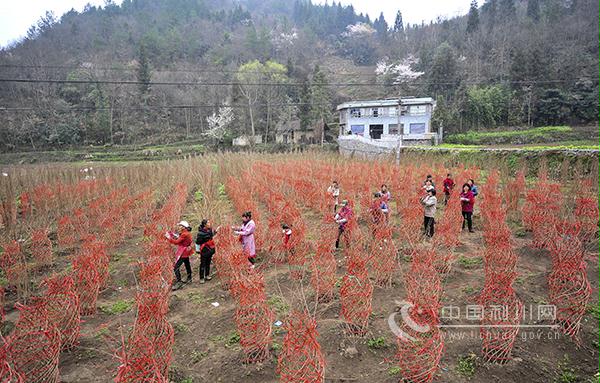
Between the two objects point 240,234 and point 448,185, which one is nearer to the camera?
point 240,234

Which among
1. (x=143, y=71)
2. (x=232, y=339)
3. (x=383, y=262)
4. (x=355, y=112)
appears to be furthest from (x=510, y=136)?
(x=143, y=71)

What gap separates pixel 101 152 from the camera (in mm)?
36188

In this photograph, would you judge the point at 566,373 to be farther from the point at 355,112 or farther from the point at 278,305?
the point at 355,112

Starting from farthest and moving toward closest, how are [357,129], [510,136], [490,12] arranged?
[490,12]
[357,129]
[510,136]

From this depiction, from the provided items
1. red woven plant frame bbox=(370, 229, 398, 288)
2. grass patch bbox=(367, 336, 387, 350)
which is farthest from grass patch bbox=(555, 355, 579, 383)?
red woven plant frame bbox=(370, 229, 398, 288)

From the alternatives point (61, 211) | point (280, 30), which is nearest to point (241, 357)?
point (61, 211)

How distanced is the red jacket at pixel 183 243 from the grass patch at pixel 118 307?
1130mm

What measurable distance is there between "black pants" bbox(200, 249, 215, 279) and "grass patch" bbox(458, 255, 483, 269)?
192 inches

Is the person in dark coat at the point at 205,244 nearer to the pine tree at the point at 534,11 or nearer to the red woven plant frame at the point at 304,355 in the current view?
the red woven plant frame at the point at 304,355

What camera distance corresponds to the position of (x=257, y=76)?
4528cm

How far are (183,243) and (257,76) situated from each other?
4212 cm

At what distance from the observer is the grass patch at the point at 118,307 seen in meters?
5.62

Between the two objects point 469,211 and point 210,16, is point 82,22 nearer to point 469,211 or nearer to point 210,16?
point 210,16

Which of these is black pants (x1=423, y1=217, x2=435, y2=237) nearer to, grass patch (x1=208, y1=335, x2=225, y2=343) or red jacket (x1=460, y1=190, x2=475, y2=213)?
red jacket (x1=460, y1=190, x2=475, y2=213)
